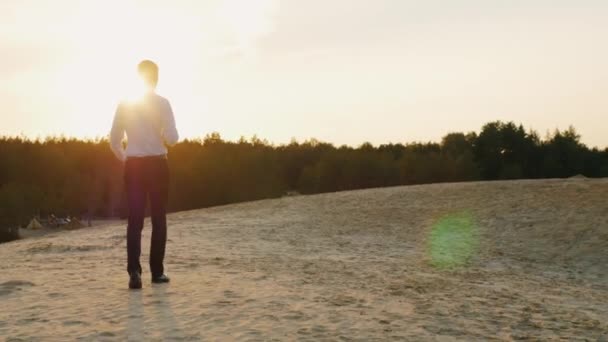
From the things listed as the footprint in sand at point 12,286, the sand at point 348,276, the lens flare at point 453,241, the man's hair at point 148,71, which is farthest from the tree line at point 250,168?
the man's hair at point 148,71

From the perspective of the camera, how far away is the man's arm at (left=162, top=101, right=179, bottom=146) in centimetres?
603

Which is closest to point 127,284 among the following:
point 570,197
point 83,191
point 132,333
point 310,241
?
point 132,333

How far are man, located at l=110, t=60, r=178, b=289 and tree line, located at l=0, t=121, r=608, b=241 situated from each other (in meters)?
18.0

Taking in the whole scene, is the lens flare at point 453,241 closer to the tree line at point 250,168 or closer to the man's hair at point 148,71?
the man's hair at point 148,71

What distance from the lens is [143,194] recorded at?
6.04 m

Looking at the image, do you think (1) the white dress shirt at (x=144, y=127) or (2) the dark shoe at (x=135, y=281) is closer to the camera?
(1) the white dress shirt at (x=144, y=127)

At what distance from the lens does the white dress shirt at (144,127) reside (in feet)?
19.7

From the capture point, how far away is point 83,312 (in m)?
5.28

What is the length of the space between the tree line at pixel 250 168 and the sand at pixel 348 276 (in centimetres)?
1299

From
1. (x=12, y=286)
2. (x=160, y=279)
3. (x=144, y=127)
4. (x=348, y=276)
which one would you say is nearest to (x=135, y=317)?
(x=160, y=279)

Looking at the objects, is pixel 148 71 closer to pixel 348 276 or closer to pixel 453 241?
pixel 348 276

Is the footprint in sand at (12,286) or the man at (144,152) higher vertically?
the man at (144,152)

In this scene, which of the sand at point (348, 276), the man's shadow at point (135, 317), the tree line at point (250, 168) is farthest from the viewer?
the tree line at point (250, 168)

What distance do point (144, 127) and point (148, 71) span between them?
548mm
